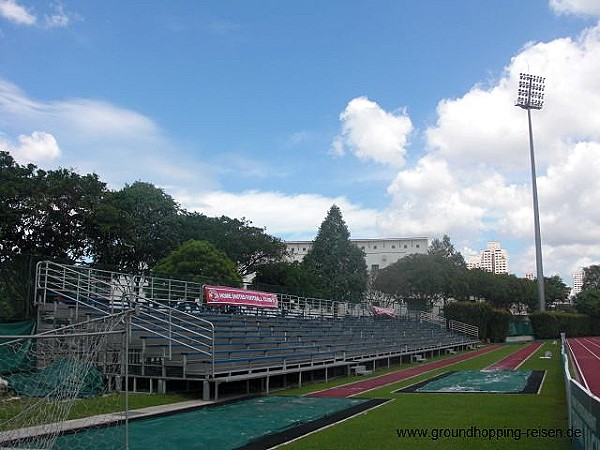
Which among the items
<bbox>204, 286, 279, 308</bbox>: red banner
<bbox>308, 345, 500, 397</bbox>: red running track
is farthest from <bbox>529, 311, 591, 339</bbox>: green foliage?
<bbox>204, 286, 279, 308</bbox>: red banner

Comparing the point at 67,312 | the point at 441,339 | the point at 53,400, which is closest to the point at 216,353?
the point at 67,312

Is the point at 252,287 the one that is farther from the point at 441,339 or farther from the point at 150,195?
the point at 150,195

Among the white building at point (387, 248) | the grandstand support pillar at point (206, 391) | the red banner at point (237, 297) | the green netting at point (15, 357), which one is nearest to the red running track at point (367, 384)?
the grandstand support pillar at point (206, 391)

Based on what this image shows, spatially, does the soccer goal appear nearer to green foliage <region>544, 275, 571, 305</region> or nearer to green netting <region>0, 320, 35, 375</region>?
green netting <region>0, 320, 35, 375</region>

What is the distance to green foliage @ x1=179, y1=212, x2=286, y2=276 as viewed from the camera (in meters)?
58.2

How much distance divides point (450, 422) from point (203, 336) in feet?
23.8

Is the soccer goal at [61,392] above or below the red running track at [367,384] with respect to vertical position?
above

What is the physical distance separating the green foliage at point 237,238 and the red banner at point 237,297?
2816 centimetres

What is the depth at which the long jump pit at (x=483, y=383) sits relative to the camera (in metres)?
18.5

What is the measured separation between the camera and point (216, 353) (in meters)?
18.2

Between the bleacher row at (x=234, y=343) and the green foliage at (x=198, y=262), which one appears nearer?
the bleacher row at (x=234, y=343)

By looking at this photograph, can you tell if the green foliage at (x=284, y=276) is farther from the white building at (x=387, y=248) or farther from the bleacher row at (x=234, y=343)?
the white building at (x=387, y=248)

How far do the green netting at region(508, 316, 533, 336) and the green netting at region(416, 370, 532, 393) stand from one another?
43.4 meters

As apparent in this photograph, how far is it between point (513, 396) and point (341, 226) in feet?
180
